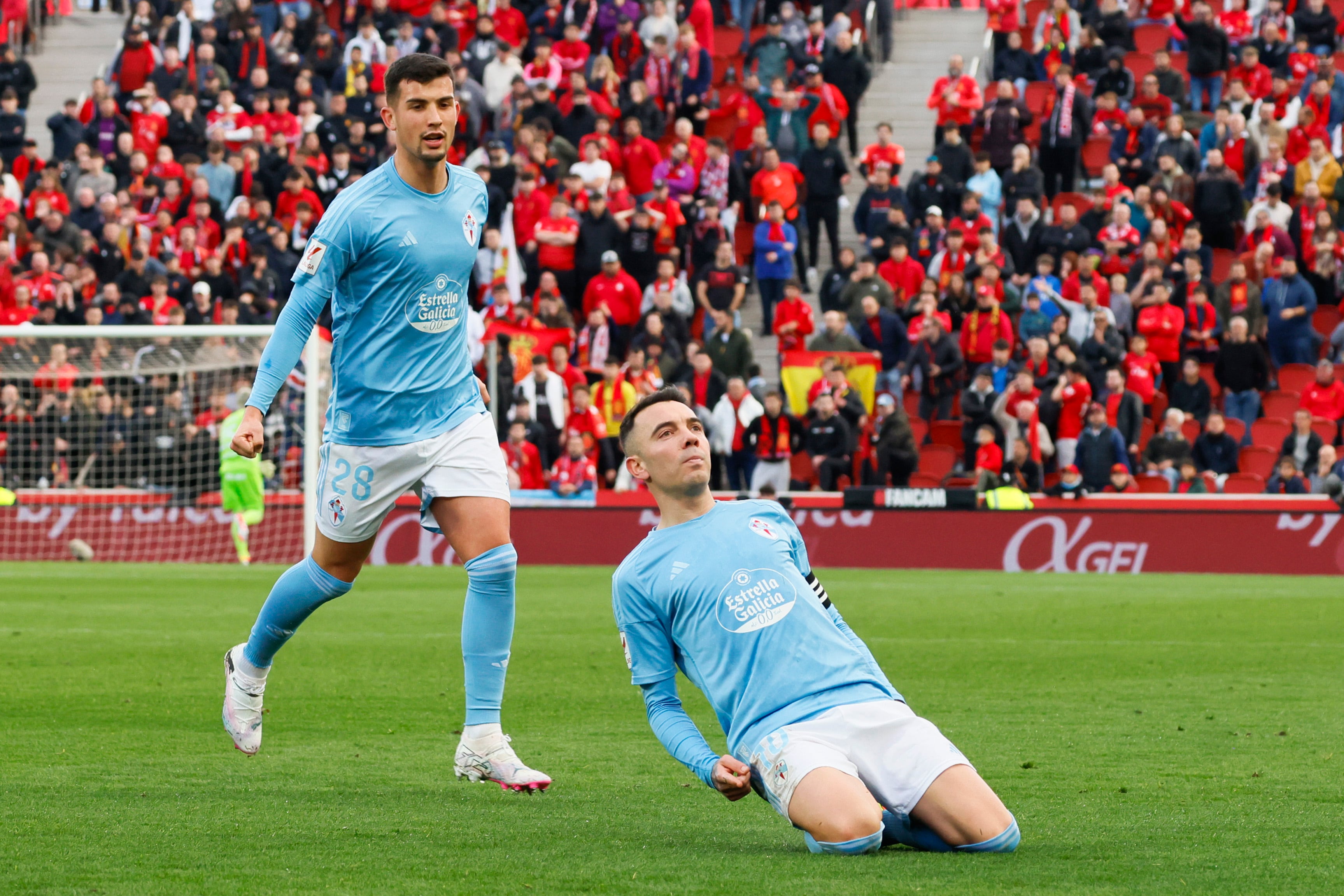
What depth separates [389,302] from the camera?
614 centimetres

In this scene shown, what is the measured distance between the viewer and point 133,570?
18.0 metres

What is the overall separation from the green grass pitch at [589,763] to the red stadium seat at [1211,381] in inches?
301

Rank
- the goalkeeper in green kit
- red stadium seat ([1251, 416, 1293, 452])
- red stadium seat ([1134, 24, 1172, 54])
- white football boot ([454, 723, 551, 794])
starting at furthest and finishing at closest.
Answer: red stadium seat ([1134, 24, 1172, 54])
red stadium seat ([1251, 416, 1293, 452])
the goalkeeper in green kit
white football boot ([454, 723, 551, 794])

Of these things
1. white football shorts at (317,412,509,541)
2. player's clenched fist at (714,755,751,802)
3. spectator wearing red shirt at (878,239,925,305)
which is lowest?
spectator wearing red shirt at (878,239,925,305)

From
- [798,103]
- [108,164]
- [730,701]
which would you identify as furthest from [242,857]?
[108,164]

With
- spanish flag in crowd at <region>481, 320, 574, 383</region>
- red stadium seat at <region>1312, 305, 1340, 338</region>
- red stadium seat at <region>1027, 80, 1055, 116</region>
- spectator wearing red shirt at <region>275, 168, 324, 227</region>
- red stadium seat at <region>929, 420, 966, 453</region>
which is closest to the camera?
red stadium seat at <region>929, 420, 966, 453</region>

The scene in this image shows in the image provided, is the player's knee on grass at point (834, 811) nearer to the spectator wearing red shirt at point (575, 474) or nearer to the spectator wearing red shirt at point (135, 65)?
the spectator wearing red shirt at point (575, 474)

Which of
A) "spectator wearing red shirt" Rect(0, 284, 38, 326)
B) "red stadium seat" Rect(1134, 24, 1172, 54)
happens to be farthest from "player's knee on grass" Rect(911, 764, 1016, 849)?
"red stadium seat" Rect(1134, 24, 1172, 54)

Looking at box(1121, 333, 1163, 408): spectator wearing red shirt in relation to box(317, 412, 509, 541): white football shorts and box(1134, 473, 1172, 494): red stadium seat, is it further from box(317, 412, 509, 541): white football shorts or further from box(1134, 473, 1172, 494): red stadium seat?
box(317, 412, 509, 541): white football shorts

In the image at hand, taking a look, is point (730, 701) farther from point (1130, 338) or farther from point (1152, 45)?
point (1152, 45)

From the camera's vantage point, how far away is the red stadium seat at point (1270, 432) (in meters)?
19.9

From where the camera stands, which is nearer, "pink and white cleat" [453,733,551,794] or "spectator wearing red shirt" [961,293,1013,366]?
"pink and white cleat" [453,733,551,794]

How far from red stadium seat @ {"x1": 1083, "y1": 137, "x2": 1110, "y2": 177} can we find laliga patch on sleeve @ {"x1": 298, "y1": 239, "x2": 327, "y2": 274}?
18.4 metres

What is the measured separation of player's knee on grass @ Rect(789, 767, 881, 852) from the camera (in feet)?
15.1
